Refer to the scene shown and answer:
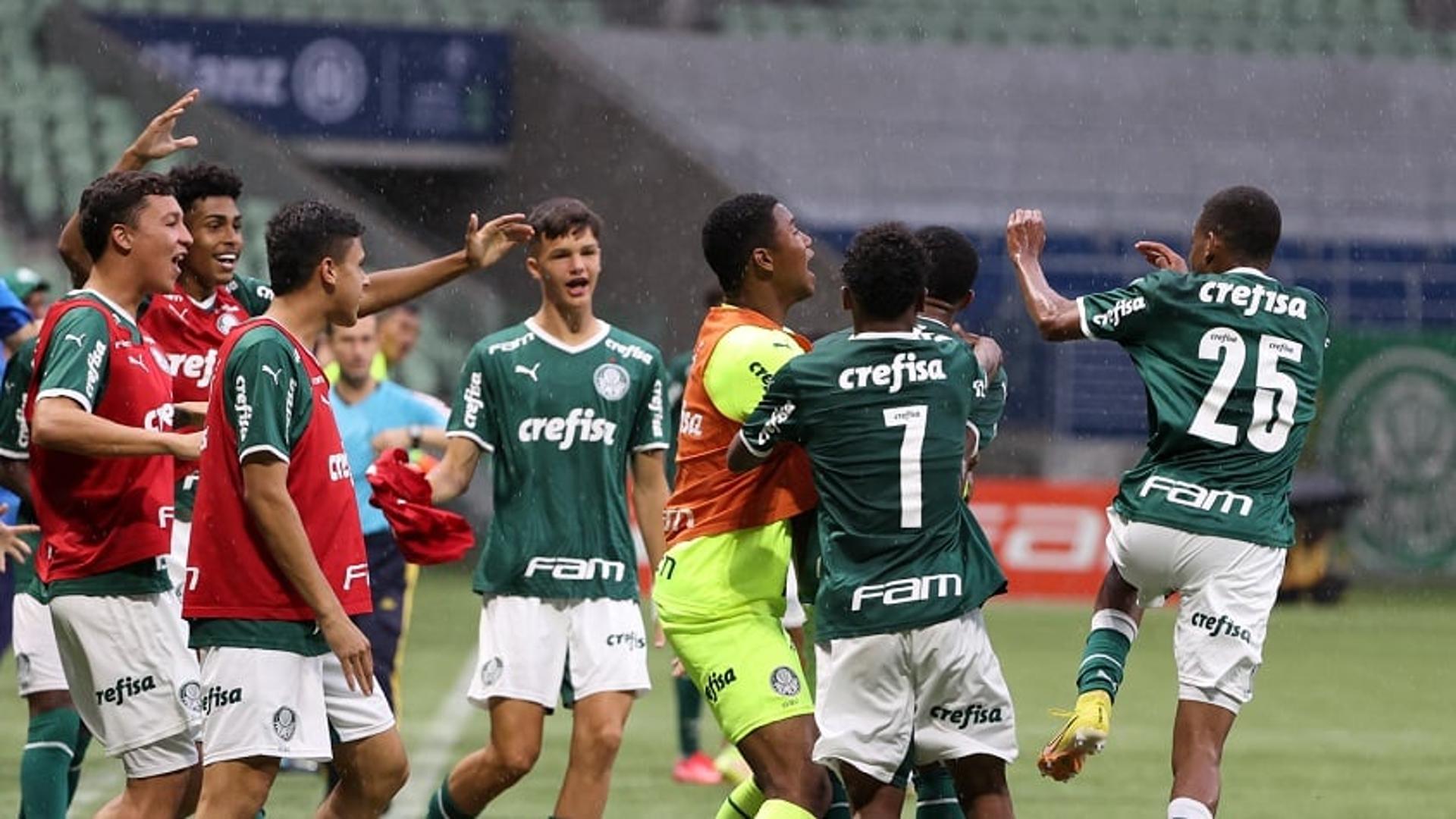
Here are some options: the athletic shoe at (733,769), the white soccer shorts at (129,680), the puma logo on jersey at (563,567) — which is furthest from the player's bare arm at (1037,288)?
the athletic shoe at (733,769)

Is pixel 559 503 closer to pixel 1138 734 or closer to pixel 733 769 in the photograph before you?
pixel 733 769

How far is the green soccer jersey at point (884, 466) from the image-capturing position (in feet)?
20.4

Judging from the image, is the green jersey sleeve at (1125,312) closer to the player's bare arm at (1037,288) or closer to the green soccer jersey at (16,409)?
the player's bare arm at (1037,288)

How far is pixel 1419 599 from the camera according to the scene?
2384 cm

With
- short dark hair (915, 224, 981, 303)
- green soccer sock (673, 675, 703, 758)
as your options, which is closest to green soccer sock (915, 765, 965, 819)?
short dark hair (915, 224, 981, 303)

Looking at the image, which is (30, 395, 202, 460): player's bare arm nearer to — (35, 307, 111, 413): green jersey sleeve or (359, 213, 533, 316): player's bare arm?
(35, 307, 111, 413): green jersey sleeve

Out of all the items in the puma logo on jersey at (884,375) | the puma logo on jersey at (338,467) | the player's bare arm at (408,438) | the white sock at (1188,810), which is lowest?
the white sock at (1188,810)

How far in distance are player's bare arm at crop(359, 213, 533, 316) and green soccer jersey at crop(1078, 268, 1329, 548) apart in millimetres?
1862

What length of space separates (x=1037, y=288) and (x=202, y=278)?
2782mm

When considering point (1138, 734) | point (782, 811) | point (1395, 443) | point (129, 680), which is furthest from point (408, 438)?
point (1395, 443)

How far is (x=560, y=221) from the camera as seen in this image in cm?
793

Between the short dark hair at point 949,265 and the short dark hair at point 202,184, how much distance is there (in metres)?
Result: 2.25

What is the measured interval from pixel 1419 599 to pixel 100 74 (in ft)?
51.8

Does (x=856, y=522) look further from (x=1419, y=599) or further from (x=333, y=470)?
(x=1419, y=599)
